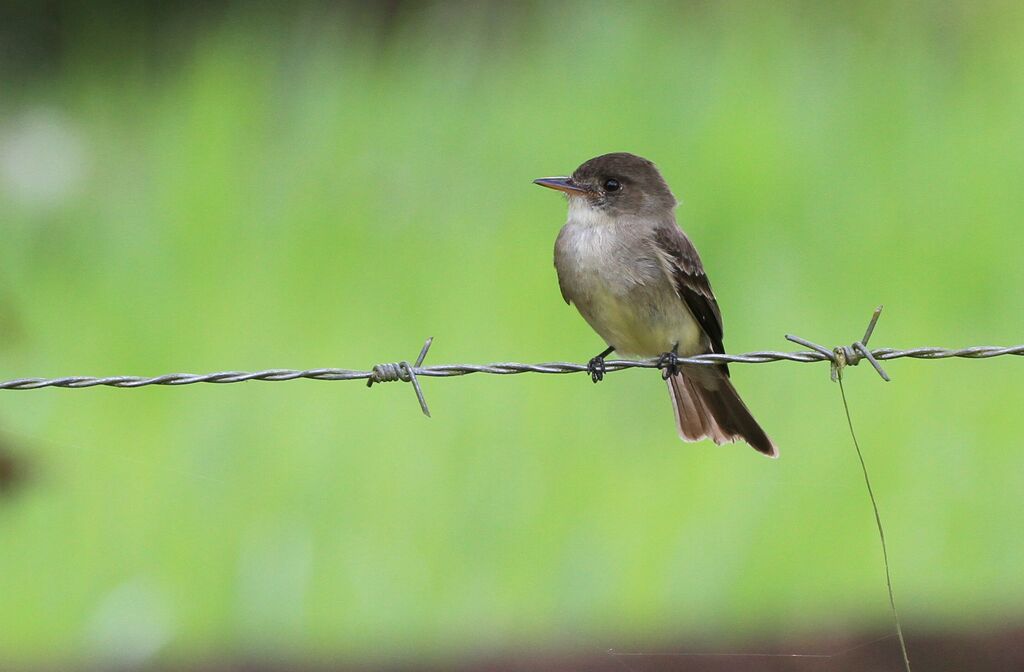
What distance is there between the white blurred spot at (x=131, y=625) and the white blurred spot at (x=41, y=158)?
5.00 feet

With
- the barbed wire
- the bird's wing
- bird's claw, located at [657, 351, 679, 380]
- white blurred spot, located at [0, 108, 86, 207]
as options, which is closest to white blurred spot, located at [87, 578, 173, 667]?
the barbed wire

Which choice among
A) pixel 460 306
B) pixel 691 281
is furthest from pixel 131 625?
pixel 691 281

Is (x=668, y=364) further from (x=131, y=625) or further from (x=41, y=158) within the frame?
(x=41, y=158)

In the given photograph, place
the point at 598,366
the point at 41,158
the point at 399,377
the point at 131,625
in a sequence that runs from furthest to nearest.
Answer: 1. the point at 41,158
2. the point at 131,625
3. the point at 598,366
4. the point at 399,377

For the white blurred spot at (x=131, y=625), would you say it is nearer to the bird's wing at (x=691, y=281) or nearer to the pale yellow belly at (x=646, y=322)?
the pale yellow belly at (x=646, y=322)

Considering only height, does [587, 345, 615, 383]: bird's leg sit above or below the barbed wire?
above

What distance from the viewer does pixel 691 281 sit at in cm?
466

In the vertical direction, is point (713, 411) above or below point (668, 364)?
below

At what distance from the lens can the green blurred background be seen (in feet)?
15.2

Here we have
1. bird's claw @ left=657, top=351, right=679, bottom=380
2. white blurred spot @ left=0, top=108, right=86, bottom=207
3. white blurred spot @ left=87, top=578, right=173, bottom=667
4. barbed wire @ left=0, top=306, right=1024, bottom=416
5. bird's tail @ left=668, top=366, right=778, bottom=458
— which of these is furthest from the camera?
white blurred spot @ left=0, top=108, right=86, bottom=207

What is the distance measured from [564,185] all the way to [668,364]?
81 centimetres

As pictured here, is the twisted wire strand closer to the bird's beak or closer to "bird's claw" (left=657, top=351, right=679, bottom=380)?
"bird's claw" (left=657, top=351, right=679, bottom=380)

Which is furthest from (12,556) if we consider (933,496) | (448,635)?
(933,496)

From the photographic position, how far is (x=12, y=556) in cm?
464
